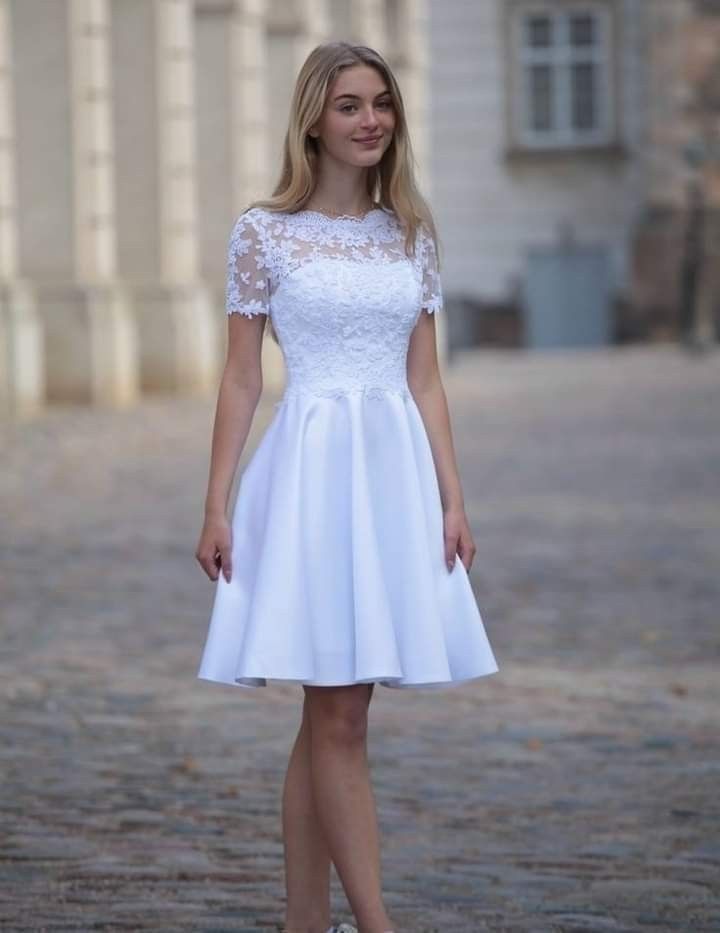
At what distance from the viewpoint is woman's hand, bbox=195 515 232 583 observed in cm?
471

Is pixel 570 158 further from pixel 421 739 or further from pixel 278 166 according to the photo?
pixel 421 739

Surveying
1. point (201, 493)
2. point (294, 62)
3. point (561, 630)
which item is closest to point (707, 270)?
point (294, 62)

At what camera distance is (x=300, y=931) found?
15.9 ft

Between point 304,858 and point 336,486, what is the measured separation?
2.43ft

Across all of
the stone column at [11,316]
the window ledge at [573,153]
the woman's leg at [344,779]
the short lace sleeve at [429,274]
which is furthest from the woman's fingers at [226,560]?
the window ledge at [573,153]

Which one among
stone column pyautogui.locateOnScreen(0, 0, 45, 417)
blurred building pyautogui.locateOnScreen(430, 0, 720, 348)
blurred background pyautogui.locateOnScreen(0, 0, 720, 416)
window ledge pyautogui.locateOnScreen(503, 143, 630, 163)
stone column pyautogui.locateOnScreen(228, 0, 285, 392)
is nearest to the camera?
stone column pyautogui.locateOnScreen(0, 0, 45, 417)

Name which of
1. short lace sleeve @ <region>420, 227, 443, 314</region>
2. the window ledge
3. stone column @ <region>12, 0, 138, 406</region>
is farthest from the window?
short lace sleeve @ <region>420, 227, 443, 314</region>

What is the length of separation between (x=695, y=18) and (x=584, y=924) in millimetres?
38676

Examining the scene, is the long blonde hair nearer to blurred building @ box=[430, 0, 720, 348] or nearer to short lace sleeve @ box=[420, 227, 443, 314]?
short lace sleeve @ box=[420, 227, 443, 314]

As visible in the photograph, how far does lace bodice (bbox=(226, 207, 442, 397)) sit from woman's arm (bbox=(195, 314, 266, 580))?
4cm

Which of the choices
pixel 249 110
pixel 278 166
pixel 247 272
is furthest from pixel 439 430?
pixel 249 110

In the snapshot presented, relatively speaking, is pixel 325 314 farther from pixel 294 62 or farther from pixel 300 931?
pixel 294 62

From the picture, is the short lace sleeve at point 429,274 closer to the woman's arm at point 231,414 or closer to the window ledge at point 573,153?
the woman's arm at point 231,414

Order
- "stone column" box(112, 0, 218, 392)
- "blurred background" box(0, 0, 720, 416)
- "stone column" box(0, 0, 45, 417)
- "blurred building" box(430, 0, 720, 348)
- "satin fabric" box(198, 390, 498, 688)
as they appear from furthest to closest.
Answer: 1. "blurred building" box(430, 0, 720, 348)
2. "stone column" box(112, 0, 218, 392)
3. "blurred background" box(0, 0, 720, 416)
4. "stone column" box(0, 0, 45, 417)
5. "satin fabric" box(198, 390, 498, 688)
